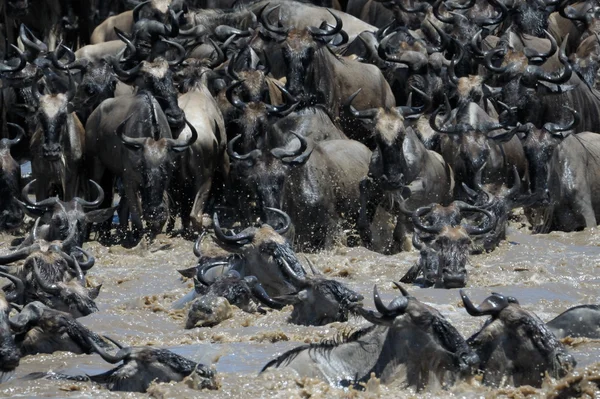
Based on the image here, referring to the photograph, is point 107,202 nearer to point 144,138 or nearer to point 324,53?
point 144,138

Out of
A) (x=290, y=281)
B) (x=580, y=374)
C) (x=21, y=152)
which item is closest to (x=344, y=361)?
(x=580, y=374)

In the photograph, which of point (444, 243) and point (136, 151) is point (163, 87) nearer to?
point (136, 151)

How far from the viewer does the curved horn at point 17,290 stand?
12.8m

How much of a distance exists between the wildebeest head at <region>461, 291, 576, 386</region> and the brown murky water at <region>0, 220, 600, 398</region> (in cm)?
10

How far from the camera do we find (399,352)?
10.3 meters

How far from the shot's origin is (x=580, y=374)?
10.2 meters

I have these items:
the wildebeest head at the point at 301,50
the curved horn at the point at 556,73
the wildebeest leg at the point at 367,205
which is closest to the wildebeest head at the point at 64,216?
the wildebeest leg at the point at 367,205

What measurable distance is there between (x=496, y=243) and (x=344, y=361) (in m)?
7.07

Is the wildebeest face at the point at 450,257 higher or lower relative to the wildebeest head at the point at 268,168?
higher

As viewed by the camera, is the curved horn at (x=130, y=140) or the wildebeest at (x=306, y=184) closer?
the wildebeest at (x=306, y=184)

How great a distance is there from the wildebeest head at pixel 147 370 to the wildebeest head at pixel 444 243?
4812 millimetres


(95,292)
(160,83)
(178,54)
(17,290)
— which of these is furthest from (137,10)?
(17,290)

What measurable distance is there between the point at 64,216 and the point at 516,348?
757cm

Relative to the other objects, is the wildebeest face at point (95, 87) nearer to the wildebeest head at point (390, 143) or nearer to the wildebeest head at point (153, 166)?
the wildebeest head at point (153, 166)
